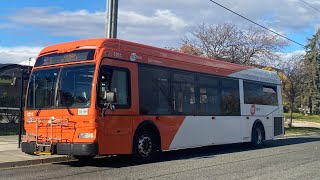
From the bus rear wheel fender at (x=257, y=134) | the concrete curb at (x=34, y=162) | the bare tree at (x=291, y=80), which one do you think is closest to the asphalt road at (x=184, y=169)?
the concrete curb at (x=34, y=162)

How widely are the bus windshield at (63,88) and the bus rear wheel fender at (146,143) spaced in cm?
198

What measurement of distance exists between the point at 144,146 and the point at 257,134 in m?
7.88

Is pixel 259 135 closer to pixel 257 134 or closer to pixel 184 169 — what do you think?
pixel 257 134

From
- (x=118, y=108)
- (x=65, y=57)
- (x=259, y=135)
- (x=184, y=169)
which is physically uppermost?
(x=65, y=57)

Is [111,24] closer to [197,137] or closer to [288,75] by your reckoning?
[197,137]

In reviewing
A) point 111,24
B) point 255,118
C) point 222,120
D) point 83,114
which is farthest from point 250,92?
point 83,114

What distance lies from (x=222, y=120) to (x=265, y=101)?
164 inches

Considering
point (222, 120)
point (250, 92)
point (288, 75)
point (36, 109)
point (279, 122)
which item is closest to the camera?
point (36, 109)

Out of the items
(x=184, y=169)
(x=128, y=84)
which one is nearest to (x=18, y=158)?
(x=128, y=84)

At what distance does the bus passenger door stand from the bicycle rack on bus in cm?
108

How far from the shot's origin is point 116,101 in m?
11.5

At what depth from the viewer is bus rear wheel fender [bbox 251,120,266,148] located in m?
18.4

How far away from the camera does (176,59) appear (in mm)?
14234

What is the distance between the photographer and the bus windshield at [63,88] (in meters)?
11.3
